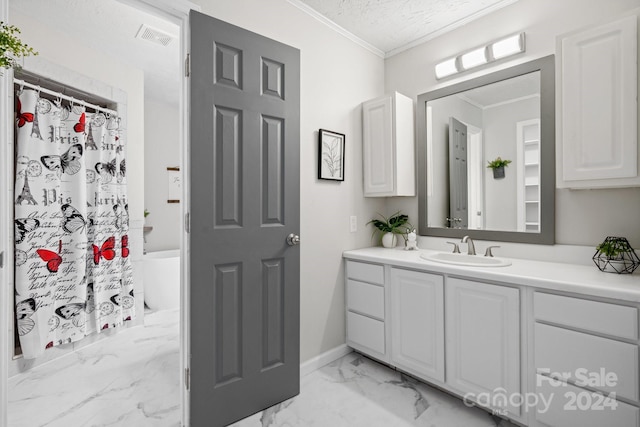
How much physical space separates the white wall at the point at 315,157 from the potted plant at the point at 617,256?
4.93ft

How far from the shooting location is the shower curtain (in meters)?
2.24

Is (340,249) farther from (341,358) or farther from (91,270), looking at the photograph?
(91,270)

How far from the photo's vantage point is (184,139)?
5.27 feet

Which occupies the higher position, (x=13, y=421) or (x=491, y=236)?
(x=491, y=236)

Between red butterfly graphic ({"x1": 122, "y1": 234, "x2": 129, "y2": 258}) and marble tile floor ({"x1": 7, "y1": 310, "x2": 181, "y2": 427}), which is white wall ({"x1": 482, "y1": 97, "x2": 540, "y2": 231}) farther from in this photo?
red butterfly graphic ({"x1": 122, "y1": 234, "x2": 129, "y2": 258})

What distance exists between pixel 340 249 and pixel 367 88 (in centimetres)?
139

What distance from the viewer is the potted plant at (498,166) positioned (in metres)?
2.14

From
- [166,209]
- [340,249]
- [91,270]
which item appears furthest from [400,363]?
[166,209]

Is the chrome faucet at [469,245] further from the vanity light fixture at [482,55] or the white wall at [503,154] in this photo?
the vanity light fixture at [482,55]

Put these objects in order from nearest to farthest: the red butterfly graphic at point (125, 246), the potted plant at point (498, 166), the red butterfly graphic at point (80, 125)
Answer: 1. the potted plant at point (498, 166)
2. the red butterfly graphic at point (80, 125)
3. the red butterfly graphic at point (125, 246)

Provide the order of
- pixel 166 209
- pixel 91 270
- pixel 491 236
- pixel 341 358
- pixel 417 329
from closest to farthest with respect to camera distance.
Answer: pixel 417 329 → pixel 491 236 → pixel 341 358 → pixel 91 270 → pixel 166 209

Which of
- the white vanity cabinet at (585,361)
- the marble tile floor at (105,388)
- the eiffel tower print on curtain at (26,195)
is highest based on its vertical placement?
the eiffel tower print on curtain at (26,195)

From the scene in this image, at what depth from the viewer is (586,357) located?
1375mm

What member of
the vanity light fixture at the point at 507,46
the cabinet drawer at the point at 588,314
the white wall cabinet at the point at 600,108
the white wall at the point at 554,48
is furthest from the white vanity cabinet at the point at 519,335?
the vanity light fixture at the point at 507,46
